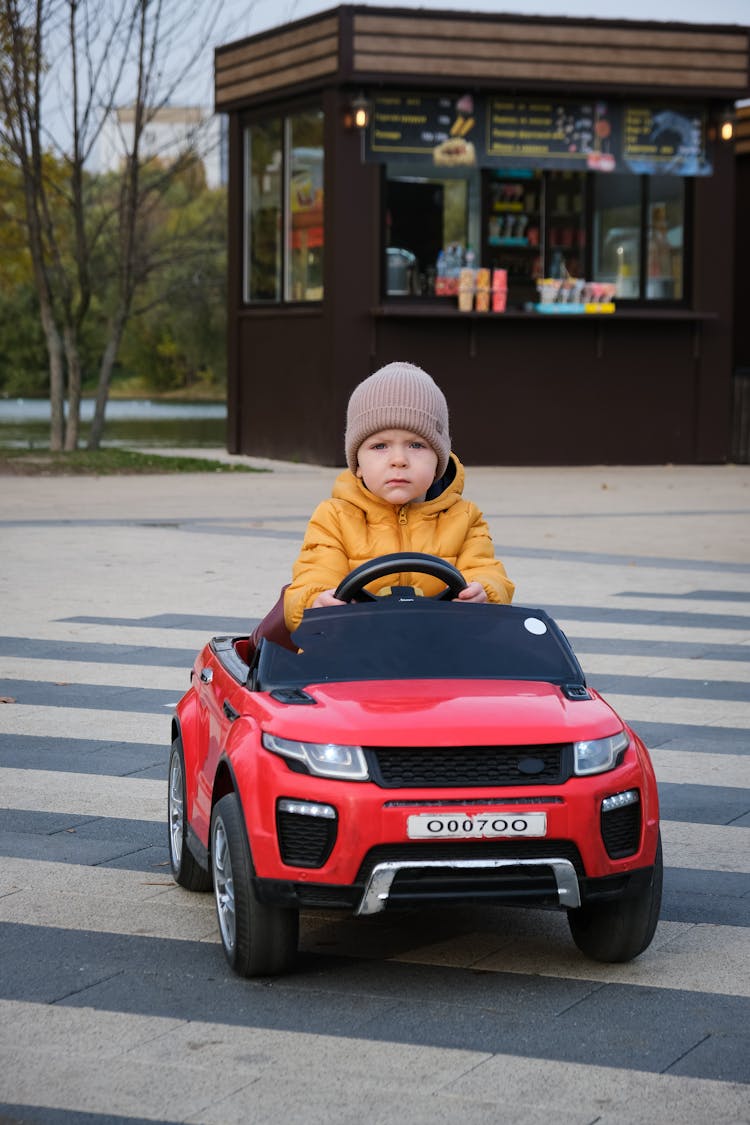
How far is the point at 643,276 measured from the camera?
2269 centimetres

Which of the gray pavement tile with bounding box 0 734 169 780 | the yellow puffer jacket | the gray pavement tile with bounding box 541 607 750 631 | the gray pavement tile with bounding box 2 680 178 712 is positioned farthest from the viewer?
the gray pavement tile with bounding box 541 607 750 631

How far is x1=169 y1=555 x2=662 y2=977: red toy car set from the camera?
13.8 ft

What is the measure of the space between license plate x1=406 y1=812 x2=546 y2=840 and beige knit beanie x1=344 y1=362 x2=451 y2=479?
54.3 inches

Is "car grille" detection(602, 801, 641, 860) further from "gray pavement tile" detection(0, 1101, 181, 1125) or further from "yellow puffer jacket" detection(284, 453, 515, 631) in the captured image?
"gray pavement tile" detection(0, 1101, 181, 1125)

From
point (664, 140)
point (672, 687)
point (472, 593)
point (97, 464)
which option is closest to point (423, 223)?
point (664, 140)

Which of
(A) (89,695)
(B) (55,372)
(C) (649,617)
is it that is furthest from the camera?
(B) (55,372)

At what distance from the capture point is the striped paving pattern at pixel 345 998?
147 inches

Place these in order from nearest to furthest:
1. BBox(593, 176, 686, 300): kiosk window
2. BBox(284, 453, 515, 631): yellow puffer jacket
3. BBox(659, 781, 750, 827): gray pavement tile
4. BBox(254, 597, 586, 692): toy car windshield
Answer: BBox(254, 597, 586, 692): toy car windshield
BBox(284, 453, 515, 631): yellow puffer jacket
BBox(659, 781, 750, 827): gray pavement tile
BBox(593, 176, 686, 300): kiosk window

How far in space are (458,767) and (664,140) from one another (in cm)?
1906

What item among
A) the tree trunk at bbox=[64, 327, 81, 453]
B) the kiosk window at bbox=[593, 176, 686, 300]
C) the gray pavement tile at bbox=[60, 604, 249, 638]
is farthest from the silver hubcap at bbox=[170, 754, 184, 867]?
the tree trunk at bbox=[64, 327, 81, 453]

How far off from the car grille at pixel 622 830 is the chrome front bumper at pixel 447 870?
13 cm

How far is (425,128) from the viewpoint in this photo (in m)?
21.3

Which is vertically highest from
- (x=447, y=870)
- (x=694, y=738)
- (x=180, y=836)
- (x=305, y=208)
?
(x=305, y=208)

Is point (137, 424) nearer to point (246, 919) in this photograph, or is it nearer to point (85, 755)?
point (85, 755)
